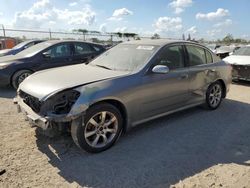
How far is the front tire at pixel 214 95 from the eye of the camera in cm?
621

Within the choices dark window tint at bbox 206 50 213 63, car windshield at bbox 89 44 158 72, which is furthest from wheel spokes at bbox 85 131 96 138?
dark window tint at bbox 206 50 213 63

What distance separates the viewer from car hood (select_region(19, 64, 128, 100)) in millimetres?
3980

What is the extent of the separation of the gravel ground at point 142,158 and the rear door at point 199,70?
Answer: 67 cm

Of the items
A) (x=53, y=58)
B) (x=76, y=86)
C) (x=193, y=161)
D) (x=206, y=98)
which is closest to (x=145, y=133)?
(x=193, y=161)

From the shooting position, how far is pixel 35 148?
423 cm

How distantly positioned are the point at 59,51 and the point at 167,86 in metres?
4.88

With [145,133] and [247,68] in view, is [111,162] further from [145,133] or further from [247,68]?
[247,68]

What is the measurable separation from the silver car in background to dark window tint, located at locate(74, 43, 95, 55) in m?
3.66

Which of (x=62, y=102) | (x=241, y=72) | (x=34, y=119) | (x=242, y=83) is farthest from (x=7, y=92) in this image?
(x=242, y=83)

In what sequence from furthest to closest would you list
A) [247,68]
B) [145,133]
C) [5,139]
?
[247,68]
[145,133]
[5,139]

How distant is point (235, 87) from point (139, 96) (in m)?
5.73

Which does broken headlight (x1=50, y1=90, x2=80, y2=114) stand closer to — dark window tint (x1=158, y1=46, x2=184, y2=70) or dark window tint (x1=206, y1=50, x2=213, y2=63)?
dark window tint (x1=158, y1=46, x2=184, y2=70)

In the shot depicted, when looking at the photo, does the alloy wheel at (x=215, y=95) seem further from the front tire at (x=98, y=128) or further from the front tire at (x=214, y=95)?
the front tire at (x=98, y=128)

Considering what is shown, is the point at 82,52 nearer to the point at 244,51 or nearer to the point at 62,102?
the point at 62,102
